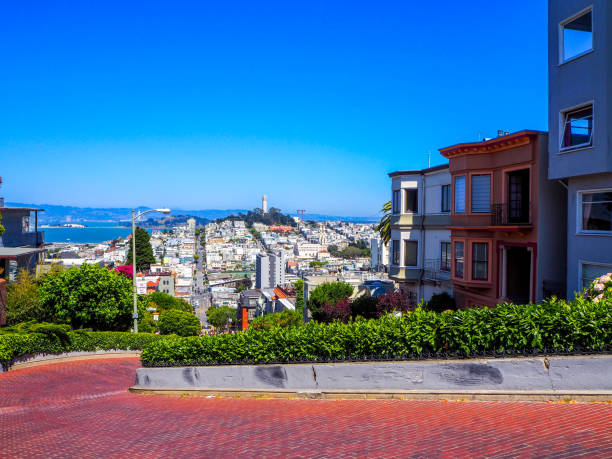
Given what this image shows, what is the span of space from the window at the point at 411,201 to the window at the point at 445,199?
2076 millimetres

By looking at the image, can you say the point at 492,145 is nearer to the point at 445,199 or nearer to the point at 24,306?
the point at 445,199

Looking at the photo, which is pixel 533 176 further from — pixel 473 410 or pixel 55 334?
pixel 55 334

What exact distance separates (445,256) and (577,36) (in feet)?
35.5

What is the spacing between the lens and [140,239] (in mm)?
76875

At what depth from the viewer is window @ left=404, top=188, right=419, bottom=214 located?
80.6 feet

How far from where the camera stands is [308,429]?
7051 mm

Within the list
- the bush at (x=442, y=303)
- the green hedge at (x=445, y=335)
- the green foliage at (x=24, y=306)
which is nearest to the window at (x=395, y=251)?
the bush at (x=442, y=303)

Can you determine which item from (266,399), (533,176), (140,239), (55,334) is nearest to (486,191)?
(533,176)

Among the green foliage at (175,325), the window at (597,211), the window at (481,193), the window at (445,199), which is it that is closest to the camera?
the window at (597,211)

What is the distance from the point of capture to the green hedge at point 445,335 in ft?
24.5

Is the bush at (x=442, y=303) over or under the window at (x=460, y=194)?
under

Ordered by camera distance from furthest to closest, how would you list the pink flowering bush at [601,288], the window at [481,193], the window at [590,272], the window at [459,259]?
the window at [459,259]
the window at [481,193]
the window at [590,272]
the pink flowering bush at [601,288]

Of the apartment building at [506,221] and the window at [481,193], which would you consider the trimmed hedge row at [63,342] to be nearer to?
the apartment building at [506,221]

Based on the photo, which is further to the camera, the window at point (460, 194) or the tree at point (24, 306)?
the tree at point (24, 306)
